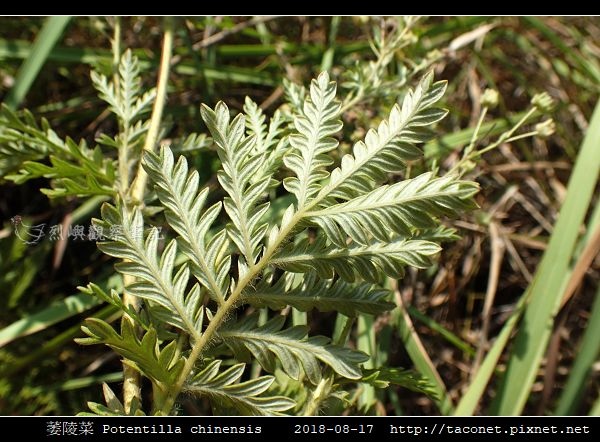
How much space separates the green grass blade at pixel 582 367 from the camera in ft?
4.22

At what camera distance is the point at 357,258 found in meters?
0.87

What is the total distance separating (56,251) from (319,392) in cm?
96

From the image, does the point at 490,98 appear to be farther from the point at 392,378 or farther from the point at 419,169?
the point at 392,378

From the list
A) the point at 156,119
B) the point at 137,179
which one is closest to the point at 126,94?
the point at 156,119

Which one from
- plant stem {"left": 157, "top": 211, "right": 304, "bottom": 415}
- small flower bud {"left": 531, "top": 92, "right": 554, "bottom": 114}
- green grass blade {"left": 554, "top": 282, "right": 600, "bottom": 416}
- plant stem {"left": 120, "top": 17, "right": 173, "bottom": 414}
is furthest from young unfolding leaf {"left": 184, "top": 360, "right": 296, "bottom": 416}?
small flower bud {"left": 531, "top": 92, "right": 554, "bottom": 114}

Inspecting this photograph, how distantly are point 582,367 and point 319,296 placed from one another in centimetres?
→ 71

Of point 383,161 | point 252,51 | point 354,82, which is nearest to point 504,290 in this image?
point 354,82

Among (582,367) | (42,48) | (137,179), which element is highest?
(42,48)

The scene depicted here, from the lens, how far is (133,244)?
2.98 ft

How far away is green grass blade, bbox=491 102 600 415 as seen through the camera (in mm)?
1305

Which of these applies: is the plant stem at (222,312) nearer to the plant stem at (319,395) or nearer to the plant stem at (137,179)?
the plant stem at (137,179)

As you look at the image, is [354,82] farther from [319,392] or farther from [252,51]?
[319,392]

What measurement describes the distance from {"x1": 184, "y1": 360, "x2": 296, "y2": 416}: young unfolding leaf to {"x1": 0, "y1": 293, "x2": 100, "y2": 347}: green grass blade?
51cm

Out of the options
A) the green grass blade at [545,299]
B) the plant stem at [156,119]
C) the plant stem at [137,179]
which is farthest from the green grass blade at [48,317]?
the green grass blade at [545,299]
